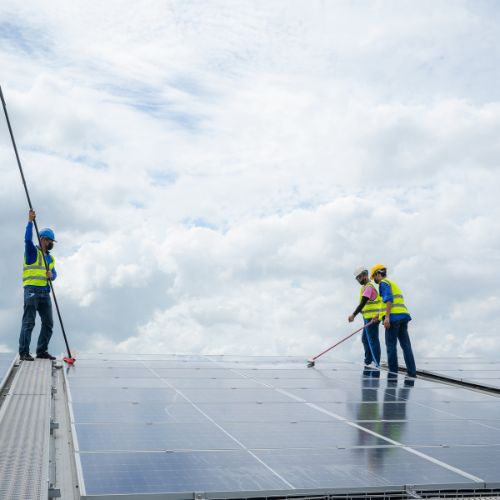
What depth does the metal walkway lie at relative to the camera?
5520 millimetres

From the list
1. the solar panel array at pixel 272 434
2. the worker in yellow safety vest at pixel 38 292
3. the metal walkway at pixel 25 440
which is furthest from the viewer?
the worker in yellow safety vest at pixel 38 292

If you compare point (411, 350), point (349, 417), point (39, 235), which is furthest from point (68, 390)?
point (411, 350)

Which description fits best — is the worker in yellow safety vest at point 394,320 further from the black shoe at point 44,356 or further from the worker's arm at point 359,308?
the black shoe at point 44,356

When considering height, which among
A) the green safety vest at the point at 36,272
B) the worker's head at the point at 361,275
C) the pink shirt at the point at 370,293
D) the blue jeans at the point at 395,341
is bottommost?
the blue jeans at the point at 395,341

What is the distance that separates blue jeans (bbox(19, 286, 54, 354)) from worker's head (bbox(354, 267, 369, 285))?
667 cm

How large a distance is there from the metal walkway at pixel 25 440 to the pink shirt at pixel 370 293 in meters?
7.48

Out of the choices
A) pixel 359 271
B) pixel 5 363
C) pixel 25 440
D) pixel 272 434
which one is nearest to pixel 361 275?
pixel 359 271

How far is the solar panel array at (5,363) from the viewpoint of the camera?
1091 centimetres

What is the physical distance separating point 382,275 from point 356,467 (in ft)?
31.6

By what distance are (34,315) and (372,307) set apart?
23.6 ft

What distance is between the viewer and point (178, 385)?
36.2ft

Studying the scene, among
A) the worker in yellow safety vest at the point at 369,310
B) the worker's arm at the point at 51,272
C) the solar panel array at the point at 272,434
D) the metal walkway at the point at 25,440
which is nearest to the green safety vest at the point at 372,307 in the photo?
the worker in yellow safety vest at the point at 369,310

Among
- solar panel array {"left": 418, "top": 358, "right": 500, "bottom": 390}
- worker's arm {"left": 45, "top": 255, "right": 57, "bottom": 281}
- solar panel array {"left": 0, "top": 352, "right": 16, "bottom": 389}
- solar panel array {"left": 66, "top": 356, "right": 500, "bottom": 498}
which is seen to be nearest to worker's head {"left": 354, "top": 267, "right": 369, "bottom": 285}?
solar panel array {"left": 418, "top": 358, "right": 500, "bottom": 390}

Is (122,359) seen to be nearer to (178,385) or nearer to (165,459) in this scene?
(178,385)
